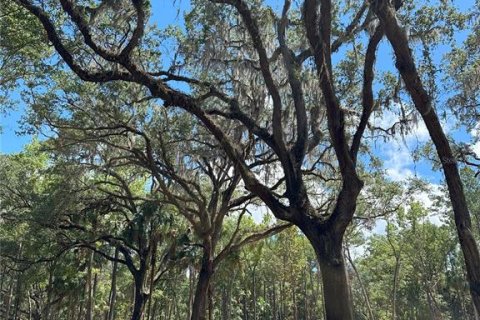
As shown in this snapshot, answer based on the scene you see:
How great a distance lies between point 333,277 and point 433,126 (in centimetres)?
261

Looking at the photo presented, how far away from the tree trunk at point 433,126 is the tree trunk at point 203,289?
9.96 meters

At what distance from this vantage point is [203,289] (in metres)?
14.0

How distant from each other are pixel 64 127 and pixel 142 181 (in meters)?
10.4

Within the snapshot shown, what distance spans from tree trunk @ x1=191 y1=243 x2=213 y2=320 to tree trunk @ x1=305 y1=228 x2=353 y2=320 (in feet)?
25.5

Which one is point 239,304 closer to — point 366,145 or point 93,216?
point 93,216

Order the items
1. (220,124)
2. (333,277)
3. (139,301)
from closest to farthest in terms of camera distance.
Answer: (333,277) < (220,124) < (139,301)

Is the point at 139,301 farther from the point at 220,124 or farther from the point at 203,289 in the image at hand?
the point at 220,124

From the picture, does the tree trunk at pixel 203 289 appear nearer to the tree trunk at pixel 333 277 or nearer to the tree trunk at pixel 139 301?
the tree trunk at pixel 139 301

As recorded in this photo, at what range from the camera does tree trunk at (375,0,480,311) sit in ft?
16.7

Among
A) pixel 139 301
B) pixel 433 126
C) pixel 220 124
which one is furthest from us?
pixel 139 301

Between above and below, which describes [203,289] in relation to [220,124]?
below

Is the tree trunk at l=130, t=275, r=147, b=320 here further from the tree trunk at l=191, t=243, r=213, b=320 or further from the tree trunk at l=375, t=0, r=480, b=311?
the tree trunk at l=375, t=0, r=480, b=311

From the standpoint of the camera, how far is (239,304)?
4603 centimetres

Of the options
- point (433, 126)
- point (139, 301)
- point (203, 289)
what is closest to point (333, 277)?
point (433, 126)
